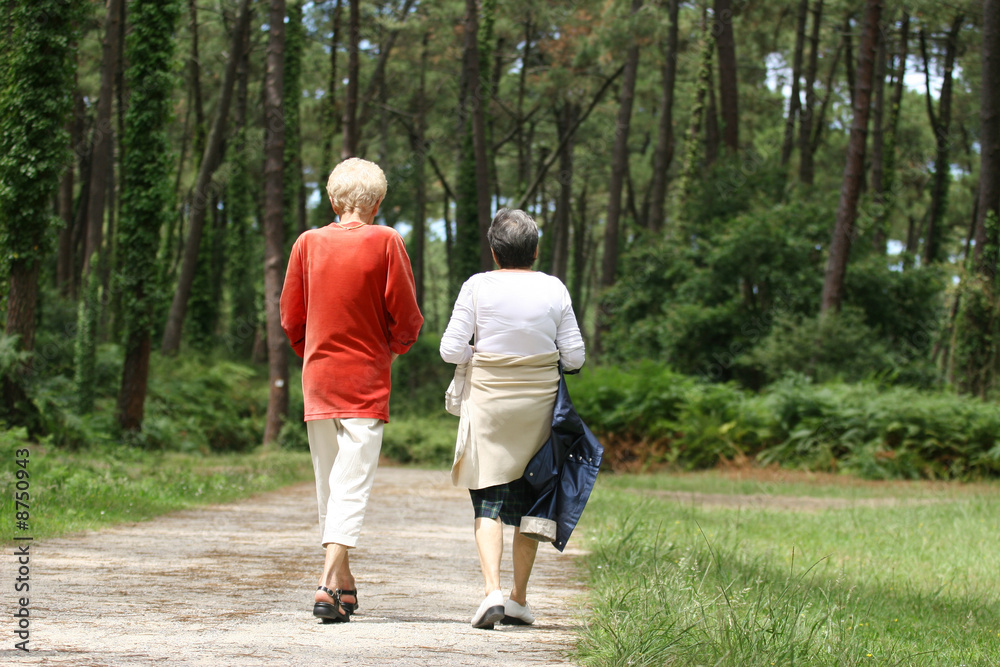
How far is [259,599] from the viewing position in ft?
15.8

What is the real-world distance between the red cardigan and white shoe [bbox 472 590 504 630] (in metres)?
1.01

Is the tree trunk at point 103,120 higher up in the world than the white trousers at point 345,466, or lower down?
higher up

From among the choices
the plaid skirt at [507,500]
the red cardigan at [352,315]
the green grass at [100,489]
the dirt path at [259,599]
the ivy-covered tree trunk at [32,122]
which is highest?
the ivy-covered tree trunk at [32,122]

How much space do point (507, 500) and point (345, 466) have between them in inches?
31.3

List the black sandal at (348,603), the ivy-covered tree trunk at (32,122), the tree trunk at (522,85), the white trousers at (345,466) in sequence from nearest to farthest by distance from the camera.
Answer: the black sandal at (348,603), the white trousers at (345,466), the ivy-covered tree trunk at (32,122), the tree trunk at (522,85)

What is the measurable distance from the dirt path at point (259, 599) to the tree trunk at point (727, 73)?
1905 cm

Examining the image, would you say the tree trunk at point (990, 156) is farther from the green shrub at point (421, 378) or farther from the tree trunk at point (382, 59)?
the tree trunk at point (382, 59)

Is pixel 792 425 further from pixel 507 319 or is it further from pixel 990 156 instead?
pixel 507 319

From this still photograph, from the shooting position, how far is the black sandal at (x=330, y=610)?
4.19m

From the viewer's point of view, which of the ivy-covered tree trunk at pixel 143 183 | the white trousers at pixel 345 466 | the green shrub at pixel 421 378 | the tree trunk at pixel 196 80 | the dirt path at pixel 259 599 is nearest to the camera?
the dirt path at pixel 259 599

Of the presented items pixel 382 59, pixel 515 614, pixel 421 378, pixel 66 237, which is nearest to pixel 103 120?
pixel 66 237

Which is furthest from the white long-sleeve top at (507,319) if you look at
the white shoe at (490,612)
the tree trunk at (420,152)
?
the tree trunk at (420,152)

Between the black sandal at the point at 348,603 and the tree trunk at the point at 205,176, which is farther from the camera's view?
the tree trunk at the point at 205,176

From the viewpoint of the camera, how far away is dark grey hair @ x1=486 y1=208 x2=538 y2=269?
4.69m
